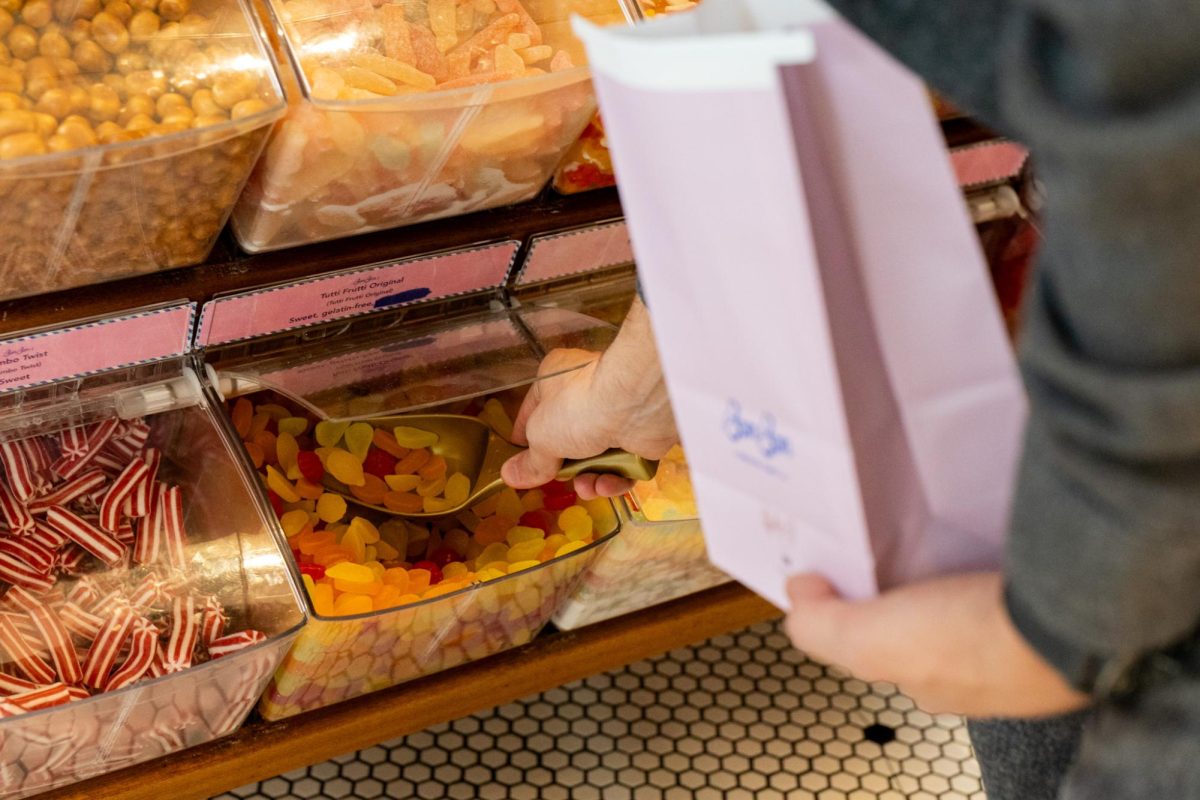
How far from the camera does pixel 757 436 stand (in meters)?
0.68

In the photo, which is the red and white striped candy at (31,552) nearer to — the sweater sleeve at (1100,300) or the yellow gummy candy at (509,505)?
the yellow gummy candy at (509,505)

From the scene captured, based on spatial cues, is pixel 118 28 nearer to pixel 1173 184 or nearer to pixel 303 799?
pixel 1173 184

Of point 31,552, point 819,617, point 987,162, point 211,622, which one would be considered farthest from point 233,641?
point 987,162

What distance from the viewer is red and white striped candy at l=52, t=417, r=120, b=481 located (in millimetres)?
1300

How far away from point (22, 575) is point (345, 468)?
37cm

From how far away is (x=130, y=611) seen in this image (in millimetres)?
1255

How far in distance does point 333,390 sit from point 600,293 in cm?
41

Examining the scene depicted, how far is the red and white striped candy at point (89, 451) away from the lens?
4.26 feet

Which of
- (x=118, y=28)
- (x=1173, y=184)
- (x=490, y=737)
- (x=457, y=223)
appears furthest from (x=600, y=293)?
(x=1173, y=184)

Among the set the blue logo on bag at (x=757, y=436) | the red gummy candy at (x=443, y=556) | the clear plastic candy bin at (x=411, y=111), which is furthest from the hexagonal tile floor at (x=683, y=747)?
the blue logo on bag at (x=757, y=436)

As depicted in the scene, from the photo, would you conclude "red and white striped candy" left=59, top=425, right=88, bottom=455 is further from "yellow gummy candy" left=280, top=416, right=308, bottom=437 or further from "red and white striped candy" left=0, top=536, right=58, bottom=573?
"yellow gummy candy" left=280, top=416, right=308, bottom=437

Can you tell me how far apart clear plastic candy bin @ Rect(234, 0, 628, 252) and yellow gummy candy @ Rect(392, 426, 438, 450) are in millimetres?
278

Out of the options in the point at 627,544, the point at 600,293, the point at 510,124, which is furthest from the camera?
the point at 600,293

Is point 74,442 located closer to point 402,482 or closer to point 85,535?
point 85,535
